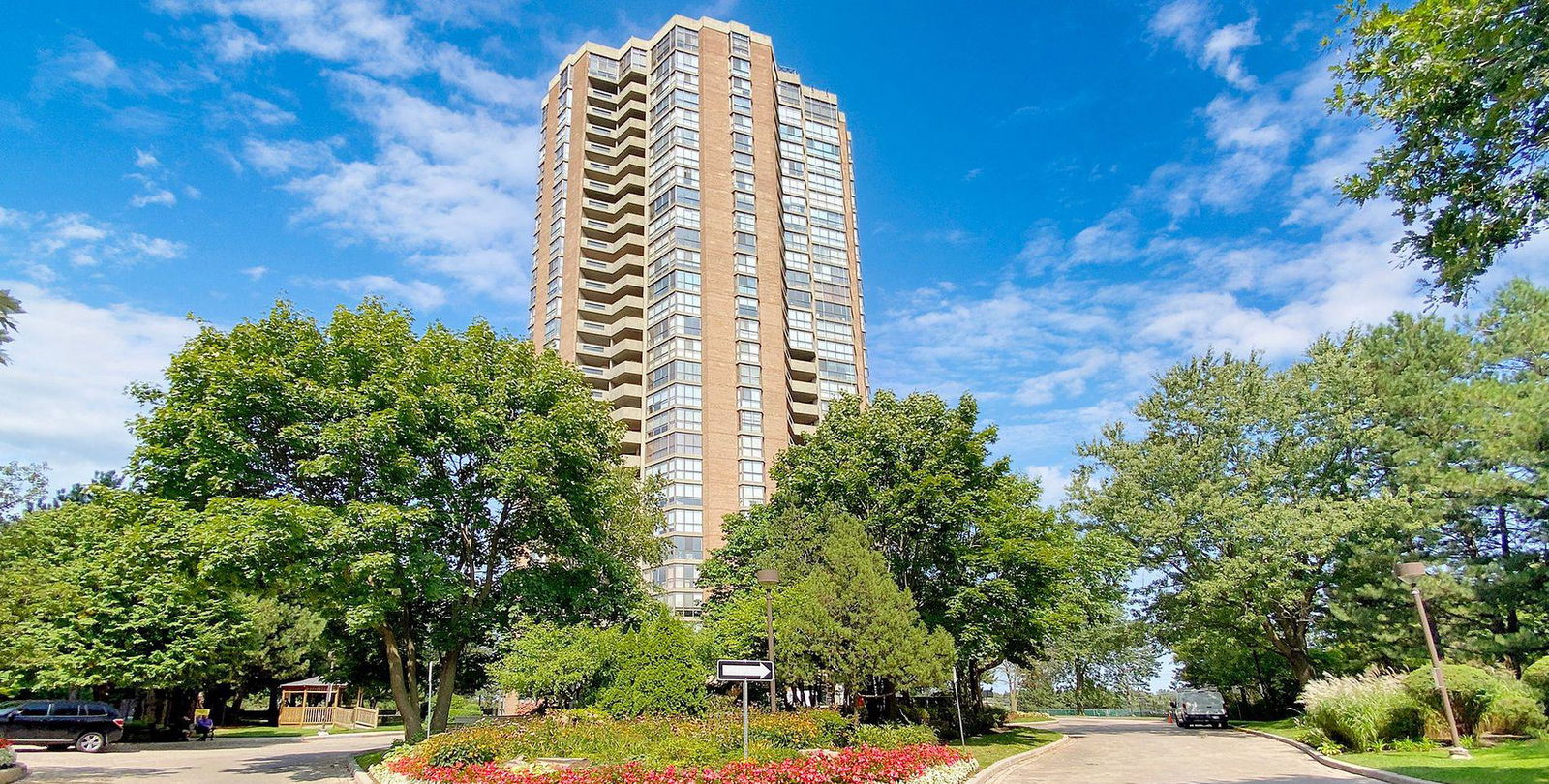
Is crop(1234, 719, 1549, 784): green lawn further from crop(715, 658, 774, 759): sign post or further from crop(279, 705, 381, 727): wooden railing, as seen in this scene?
crop(279, 705, 381, 727): wooden railing

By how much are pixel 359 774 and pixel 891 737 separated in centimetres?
1254

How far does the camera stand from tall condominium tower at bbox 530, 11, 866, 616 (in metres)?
62.0

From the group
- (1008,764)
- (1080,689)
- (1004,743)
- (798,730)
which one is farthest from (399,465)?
(1080,689)

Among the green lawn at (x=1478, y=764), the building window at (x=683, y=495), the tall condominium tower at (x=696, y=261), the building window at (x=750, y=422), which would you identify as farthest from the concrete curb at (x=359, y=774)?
the building window at (x=750, y=422)

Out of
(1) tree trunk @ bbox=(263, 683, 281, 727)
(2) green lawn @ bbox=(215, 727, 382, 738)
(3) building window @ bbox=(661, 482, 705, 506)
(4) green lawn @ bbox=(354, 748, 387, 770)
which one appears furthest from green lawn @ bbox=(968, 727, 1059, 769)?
(1) tree trunk @ bbox=(263, 683, 281, 727)

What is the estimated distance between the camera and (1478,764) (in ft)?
52.1

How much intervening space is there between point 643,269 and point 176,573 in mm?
52479

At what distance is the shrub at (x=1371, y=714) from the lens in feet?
68.0

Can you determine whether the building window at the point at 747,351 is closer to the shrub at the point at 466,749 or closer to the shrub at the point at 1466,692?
the shrub at the point at 466,749

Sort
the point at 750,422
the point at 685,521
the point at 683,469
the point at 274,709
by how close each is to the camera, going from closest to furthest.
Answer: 1. the point at 274,709
2. the point at 685,521
3. the point at 683,469
4. the point at 750,422

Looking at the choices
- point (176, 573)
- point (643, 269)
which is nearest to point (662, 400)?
point (643, 269)

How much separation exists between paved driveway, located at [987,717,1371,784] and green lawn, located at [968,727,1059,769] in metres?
0.78

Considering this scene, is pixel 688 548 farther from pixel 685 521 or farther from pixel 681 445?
pixel 681 445

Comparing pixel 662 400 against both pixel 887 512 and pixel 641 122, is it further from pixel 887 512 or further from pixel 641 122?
pixel 887 512
